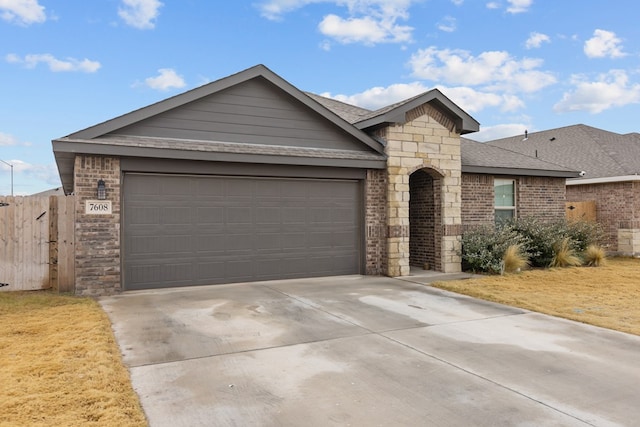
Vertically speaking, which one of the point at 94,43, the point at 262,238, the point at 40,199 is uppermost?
the point at 94,43

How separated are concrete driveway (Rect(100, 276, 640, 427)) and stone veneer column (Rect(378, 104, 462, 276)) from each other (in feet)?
11.3

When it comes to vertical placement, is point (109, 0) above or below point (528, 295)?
above

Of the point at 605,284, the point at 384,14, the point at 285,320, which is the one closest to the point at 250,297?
the point at 285,320

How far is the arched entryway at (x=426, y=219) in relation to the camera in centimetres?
1192

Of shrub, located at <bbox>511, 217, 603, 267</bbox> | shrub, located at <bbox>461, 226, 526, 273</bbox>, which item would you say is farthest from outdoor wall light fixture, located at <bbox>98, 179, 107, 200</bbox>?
shrub, located at <bbox>511, 217, 603, 267</bbox>

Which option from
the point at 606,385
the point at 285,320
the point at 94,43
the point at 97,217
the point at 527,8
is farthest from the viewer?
the point at 94,43

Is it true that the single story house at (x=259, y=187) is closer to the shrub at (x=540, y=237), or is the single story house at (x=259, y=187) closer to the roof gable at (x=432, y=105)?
the roof gable at (x=432, y=105)

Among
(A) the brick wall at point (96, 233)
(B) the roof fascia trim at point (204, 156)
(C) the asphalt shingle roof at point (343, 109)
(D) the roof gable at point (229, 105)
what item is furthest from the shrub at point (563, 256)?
(A) the brick wall at point (96, 233)

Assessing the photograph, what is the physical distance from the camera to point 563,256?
12703 mm

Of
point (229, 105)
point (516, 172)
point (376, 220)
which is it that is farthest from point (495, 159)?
point (229, 105)

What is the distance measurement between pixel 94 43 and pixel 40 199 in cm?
696

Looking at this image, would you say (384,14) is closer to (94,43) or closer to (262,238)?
(262,238)

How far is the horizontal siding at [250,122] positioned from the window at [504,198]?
5083 mm

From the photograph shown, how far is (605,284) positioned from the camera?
1020 cm
